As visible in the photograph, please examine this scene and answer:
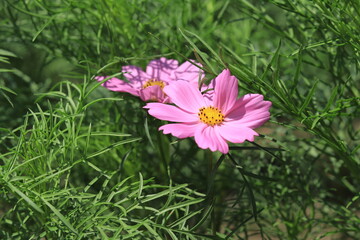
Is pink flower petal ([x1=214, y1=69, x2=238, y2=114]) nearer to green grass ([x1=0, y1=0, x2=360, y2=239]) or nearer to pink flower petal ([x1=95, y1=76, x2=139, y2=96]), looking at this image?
green grass ([x1=0, y1=0, x2=360, y2=239])

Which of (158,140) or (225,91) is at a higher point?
(225,91)

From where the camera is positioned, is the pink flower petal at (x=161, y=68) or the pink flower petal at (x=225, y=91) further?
the pink flower petal at (x=161, y=68)

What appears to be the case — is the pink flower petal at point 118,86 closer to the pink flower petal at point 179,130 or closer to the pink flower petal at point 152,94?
the pink flower petal at point 152,94

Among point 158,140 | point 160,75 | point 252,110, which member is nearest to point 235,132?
point 252,110

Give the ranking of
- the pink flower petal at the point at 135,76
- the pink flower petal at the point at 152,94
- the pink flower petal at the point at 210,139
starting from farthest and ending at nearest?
the pink flower petal at the point at 135,76 < the pink flower petal at the point at 152,94 < the pink flower petal at the point at 210,139

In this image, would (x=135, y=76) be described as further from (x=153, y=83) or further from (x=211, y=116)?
(x=211, y=116)

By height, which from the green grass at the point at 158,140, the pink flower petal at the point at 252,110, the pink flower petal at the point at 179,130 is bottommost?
the green grass at the point at 158,140

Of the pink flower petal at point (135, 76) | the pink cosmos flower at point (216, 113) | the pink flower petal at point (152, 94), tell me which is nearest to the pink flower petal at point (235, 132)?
the pink cosmos flower at point (216, 113)

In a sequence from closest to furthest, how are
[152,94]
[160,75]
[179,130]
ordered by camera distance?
[179,130]
[152,94]
[160,75]

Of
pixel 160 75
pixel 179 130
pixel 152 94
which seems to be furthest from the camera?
pixel 160 75
